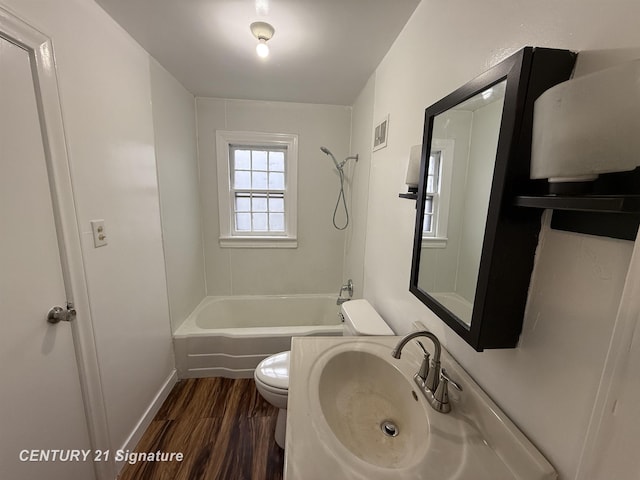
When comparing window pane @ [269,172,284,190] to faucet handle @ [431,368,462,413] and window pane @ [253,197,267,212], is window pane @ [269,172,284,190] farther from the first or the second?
faucet handle @ [431,368,462,413]

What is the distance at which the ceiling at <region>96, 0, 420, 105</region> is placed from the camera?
1.21 metres

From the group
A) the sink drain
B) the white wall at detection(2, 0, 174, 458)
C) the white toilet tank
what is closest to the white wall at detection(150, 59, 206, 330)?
the white wall at detection(2, 0, 174, 458)

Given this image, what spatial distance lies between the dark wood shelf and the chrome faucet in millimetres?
483

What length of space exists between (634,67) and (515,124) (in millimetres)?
168

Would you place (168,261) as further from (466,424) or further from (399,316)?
(466,424)

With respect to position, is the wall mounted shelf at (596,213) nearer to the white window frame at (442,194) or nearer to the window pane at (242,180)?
the white window frame at (442,194)

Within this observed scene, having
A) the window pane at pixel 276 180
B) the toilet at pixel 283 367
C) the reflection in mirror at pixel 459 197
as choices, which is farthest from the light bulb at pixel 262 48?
the toilet at pixel 283 367

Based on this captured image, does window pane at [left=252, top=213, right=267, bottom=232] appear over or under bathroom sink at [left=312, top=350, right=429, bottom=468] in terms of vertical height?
over

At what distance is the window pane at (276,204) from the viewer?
271cm

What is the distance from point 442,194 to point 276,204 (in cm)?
204

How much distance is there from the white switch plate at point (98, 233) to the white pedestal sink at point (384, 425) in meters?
1.06

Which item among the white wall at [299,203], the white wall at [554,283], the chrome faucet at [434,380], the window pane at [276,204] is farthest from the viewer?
the window pane at [276,204]

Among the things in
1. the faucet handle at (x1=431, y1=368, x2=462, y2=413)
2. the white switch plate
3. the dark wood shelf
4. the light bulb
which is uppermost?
the light bulb

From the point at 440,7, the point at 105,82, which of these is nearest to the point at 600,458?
the point at 440,7
